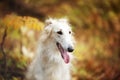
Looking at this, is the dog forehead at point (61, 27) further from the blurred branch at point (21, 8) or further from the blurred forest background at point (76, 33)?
the blurred branch at point (21, 8)

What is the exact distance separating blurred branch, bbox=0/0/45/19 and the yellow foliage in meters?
0.17

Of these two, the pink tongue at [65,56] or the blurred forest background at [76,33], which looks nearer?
the pink tongue at [65,56]

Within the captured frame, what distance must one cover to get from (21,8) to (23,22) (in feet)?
0.91

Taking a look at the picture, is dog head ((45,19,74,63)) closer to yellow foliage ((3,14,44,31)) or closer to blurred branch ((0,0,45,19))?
yellow foliage ((3,14,44,31))

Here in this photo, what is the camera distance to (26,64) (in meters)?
3.37

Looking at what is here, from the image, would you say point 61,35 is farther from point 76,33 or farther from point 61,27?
point 76,33

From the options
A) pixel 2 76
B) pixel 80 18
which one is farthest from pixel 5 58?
pixel 80 18

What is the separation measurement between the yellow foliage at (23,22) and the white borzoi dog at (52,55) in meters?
0.36

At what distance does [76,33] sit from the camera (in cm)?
382

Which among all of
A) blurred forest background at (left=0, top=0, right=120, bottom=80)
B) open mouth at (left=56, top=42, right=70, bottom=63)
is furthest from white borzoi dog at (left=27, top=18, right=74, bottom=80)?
blurred forest background at (left=0, top=0, right=120, bottom=80)

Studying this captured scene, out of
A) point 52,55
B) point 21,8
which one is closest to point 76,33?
point 21,8

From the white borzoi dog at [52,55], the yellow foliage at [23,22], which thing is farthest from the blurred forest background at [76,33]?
the white borzoi dog at [52,55]

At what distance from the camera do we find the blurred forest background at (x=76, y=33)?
3.42m

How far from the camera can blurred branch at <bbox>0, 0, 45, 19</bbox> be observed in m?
3.65
